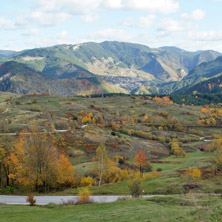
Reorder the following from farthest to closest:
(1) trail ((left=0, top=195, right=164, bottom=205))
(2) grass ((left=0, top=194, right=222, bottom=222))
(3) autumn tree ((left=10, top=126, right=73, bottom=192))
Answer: (3) autumn tree ((left=10, top=126, right=73, bottom=192)) → (1) trail ((left=0, top=195, right=164, bottom=205)) → (2) grass ((left=0, top=194, right=222, bottom=222))

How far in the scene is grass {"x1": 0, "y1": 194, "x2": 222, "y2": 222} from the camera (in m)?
22.4

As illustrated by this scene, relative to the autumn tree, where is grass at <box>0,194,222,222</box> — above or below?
above

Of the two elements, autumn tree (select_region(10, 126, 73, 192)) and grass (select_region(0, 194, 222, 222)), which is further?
autumn tree (select_region(10, 126, 73, 192))

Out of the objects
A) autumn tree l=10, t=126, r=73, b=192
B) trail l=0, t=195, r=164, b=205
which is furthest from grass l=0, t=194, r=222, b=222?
autumn tree l=10, t=126, r=73, b=192

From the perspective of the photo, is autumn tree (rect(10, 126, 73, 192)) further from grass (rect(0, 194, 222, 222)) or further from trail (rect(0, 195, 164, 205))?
grass (rect(0, 194, 222, 222))

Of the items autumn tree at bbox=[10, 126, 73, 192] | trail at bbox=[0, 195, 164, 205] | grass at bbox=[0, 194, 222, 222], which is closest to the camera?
grass at bbox=[0, 194, 222, 222]

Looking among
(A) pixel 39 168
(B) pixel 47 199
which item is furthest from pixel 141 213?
(A) pixel 39 168

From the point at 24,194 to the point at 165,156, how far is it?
3400 inches

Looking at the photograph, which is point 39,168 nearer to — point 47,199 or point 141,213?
point 47,199

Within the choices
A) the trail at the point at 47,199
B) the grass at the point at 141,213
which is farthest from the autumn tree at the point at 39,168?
the grass at the point at 141,213

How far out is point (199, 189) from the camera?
44.0m

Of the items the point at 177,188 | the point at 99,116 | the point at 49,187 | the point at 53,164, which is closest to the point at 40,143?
the point at 53,164

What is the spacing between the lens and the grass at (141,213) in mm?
22422

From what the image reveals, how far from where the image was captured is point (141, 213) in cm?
2541
